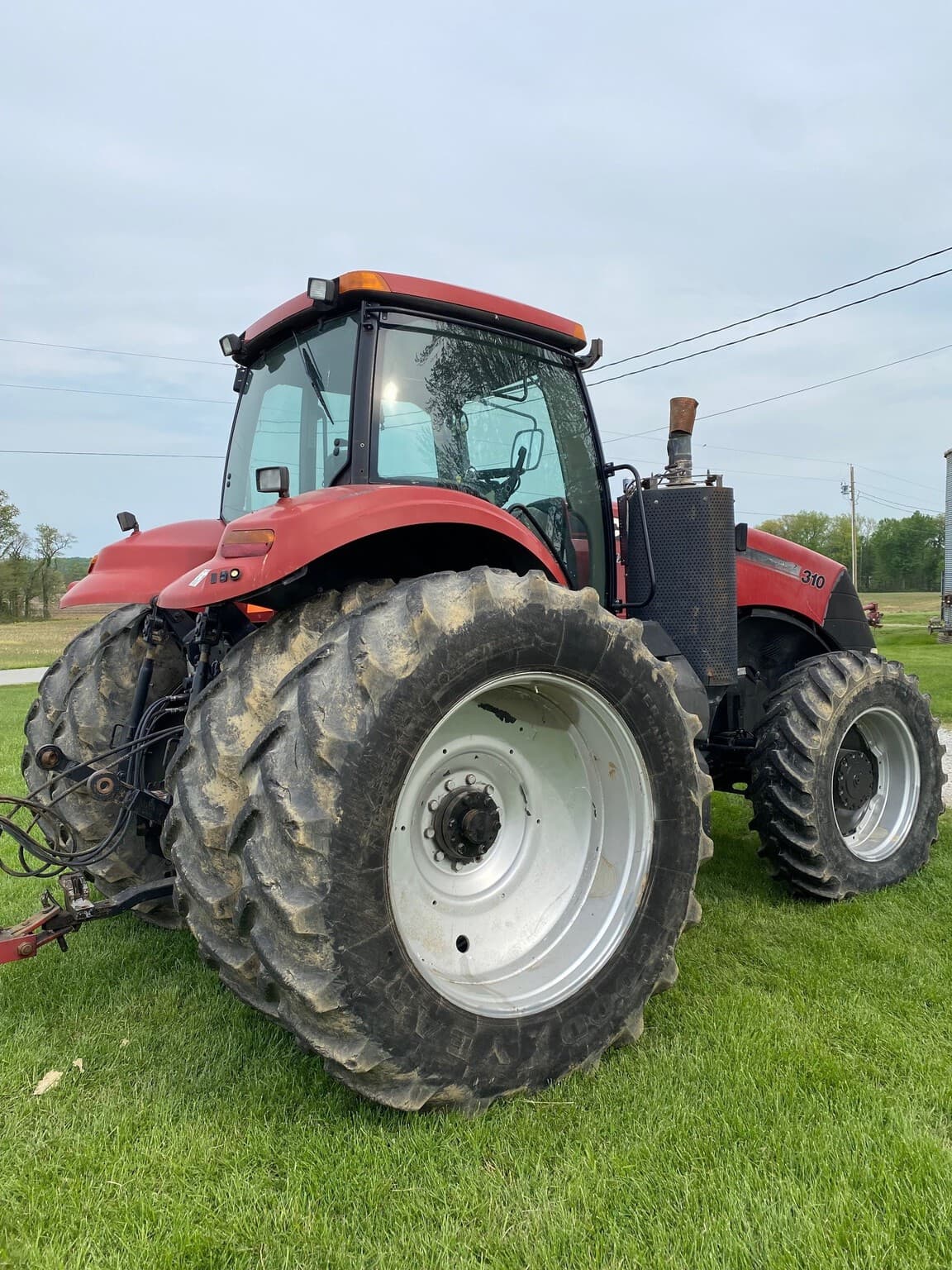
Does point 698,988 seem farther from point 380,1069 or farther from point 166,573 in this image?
point 166,573

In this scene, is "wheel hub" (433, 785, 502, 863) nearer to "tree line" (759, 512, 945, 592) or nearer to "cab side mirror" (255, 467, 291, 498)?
"cab side mirror" (255, 467, 291, 498)

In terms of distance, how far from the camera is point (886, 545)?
83.2 m

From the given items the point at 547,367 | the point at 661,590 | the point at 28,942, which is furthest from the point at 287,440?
the point at 28,942

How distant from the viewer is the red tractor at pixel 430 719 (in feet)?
6.25

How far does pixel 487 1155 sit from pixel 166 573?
223 centimetres

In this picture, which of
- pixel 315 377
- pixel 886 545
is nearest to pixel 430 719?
pixel 315 377

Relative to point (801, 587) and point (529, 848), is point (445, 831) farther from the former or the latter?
point (801, 587)

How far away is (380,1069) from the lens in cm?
191

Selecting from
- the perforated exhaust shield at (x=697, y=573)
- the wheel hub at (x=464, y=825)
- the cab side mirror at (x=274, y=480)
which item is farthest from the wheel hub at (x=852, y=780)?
the cab side mirror at (x=274, y=480)

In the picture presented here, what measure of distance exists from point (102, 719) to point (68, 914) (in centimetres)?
90

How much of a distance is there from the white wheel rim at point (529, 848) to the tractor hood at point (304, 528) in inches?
19.1

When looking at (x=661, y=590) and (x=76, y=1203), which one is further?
(x=661, y=590)

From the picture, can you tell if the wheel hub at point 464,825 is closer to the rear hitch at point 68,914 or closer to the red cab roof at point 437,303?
the rear hitch at point 68,914

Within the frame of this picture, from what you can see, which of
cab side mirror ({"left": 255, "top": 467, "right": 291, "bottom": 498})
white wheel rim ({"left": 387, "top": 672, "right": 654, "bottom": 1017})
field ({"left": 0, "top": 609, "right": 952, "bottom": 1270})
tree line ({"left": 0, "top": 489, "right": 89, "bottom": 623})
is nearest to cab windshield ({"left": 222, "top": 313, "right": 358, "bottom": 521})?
A: cab side mirror ({"left": 255, "top": 467, "right": 291, "bottom": 498})
